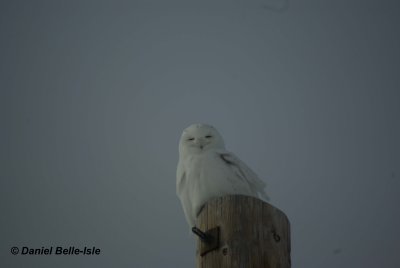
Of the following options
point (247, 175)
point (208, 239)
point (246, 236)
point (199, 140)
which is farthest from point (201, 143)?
point (246, 236)

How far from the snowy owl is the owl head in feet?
0.20

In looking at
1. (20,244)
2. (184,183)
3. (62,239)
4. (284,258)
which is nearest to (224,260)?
(284,258)

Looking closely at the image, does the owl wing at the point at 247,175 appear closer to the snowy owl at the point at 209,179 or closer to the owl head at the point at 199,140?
the snowy owl at the point at 209,179

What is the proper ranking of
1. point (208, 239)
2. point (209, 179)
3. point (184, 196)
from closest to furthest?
point (208, 239)
point (209, 179)
point (184, 196)

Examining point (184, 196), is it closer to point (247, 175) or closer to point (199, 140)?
point (247, 175)

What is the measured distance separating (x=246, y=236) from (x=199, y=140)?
381 cm

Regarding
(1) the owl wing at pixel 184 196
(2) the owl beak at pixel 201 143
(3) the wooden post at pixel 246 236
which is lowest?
(3) the wooden post at pixel 246 236

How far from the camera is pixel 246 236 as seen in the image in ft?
11.1

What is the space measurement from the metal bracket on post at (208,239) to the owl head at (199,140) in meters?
3.43

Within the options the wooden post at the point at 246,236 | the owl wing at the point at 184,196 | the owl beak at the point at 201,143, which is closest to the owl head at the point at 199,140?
the owl beak at the point at 201,143

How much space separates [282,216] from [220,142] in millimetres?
3840

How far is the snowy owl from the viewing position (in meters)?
5.74

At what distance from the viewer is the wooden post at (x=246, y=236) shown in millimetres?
3320

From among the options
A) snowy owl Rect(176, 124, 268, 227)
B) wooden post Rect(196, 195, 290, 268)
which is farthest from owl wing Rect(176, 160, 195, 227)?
wooden post Rect(196, 195, 290, 268)
